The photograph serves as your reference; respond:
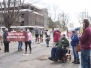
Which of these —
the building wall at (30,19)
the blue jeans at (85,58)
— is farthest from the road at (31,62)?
the building wall at (30,19)

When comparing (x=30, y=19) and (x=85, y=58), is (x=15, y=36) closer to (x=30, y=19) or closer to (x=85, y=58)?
(x=85, y=58)

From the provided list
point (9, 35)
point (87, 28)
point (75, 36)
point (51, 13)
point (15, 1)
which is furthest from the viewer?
point (51, 13)

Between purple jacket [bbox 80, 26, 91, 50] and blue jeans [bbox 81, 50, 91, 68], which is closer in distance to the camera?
purple jacket [bbox 80, 26, 91, 50]

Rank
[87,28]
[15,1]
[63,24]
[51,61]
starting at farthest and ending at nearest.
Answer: [63,24]
[15,1]
[51,61]
[87,28]

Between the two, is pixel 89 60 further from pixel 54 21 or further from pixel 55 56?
pixel 54 21

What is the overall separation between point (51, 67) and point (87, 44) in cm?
348

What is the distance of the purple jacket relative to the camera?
22.5 ft

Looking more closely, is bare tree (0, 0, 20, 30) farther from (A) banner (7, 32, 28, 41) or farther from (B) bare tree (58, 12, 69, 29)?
(B) bare tree (58, 12, 69, 29)

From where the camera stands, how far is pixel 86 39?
696 cm

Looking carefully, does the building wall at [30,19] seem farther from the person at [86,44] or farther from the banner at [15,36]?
the person at [86,44]

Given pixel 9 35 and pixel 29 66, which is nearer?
pixel 29 66

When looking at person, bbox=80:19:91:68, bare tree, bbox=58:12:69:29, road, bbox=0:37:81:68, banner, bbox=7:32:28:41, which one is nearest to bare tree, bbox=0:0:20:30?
banner, bbox=7:32:28:41

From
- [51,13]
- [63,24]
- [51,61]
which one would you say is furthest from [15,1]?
[63,24]

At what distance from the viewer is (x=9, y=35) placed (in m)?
17.5
